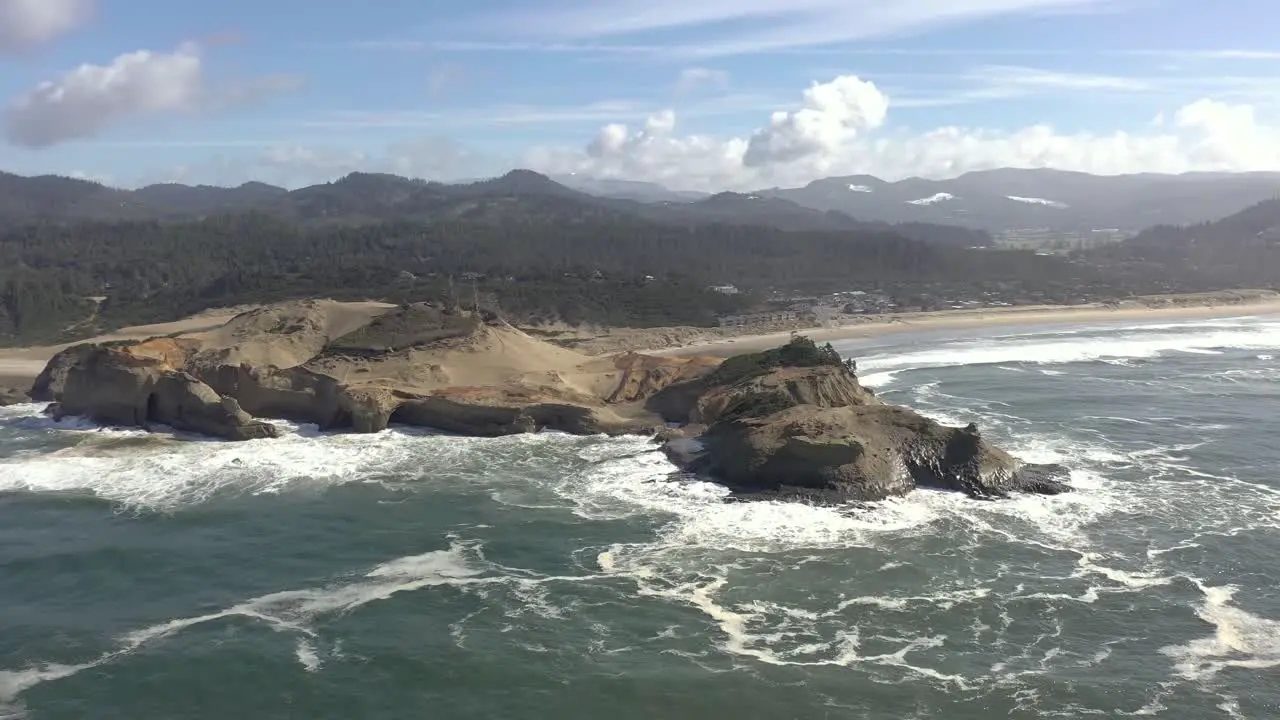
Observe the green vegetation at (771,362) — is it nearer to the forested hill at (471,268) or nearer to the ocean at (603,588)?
the ocean at (603,588)

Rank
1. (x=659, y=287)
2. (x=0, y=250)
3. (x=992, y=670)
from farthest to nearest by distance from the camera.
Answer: (x=0, y=250) < (x=659, y=287) < (x=992, y=670)

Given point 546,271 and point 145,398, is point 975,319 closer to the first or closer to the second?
point 546,271

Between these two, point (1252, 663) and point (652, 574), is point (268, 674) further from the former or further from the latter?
point (1252, 663)

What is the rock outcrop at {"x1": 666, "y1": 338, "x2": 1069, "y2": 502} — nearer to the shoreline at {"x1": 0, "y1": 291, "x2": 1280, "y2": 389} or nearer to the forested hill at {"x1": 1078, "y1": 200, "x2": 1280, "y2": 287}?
the shoreline at {"x1": 0, "y1": 291, "x2": 1280, "y2": 389}

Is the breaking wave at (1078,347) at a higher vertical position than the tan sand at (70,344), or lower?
lower

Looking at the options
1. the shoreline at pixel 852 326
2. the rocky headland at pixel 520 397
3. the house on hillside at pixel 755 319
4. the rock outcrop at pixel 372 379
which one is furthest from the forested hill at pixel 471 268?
the rocky headland at pixel 520 397

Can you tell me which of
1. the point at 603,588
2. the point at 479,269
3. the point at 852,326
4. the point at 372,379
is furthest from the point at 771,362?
the point at 479,269

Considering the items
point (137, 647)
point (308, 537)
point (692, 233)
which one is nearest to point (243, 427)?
point (308, 537)
